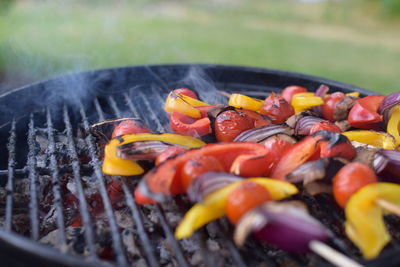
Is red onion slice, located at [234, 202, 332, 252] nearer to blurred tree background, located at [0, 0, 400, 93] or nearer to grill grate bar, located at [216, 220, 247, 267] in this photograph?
grill grate bar, located at [216, 220, 247, 267]

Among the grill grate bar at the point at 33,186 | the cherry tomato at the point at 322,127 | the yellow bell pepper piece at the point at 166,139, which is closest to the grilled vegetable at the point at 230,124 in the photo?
the yellow bell pepper piece at the point at 166,139

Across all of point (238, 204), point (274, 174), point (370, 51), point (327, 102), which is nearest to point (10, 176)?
point (238, 204)

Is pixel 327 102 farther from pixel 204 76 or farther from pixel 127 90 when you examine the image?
pixel 127 90

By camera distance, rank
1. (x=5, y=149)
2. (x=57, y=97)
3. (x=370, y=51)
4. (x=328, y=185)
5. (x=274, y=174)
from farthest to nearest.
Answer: (x=370, y=51), (x=57, y=97), (x=5, y=149), (x=274, y=174), (x=328, y=185)

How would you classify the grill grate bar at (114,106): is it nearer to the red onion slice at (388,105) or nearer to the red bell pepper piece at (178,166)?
the red bell pepper piece at (178,166)

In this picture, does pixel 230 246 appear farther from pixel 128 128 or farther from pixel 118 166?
pixel 128 128

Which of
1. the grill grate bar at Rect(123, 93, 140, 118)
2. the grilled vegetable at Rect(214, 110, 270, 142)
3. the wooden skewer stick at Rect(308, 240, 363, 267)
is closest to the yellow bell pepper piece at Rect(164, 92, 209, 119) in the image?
the grilled vegetable at Rect(214, 110, 270, 142)
